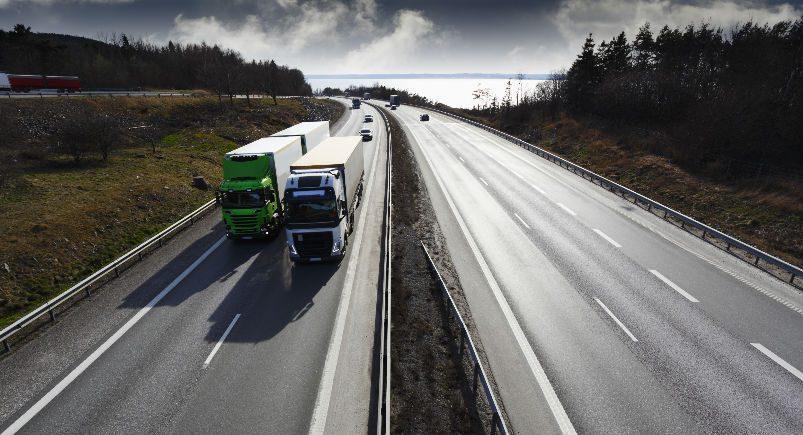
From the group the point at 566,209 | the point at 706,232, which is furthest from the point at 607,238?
the point at 706,232

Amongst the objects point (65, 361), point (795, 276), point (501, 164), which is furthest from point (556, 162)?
point (65, 361)

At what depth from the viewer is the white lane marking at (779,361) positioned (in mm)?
10781

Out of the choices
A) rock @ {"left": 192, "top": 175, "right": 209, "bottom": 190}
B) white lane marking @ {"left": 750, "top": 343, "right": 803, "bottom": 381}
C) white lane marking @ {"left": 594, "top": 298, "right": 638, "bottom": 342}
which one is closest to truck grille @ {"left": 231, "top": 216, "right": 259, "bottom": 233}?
rock @ {"left": 192, "top": 175, "right": 209, "bottom": 190}

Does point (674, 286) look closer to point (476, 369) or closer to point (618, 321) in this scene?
point (618, 321)

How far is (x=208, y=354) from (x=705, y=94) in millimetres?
57823

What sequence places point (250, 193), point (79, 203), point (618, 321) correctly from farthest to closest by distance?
point (79, 203)
point (250, 193)
point (618, 321)

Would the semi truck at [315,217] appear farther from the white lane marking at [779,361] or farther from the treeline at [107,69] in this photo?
the treeline at [107,69]

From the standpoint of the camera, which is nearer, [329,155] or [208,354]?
[208,354]

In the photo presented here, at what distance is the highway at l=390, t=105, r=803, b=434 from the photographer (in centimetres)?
973

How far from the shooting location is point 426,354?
11539 millimetres

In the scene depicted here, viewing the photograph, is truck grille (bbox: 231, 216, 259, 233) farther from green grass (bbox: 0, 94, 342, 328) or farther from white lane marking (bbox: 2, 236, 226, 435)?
green grass (bbox: 0, 94, 342, 328)

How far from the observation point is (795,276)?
16109 mm

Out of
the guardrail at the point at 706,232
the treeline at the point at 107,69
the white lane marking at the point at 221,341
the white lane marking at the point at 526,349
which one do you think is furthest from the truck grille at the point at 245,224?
the treeline at the point at 107,69

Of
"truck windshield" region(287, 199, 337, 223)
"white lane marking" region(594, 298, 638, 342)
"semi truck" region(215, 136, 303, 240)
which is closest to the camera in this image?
"white lane marking" region(594, 298, 638, 342)
